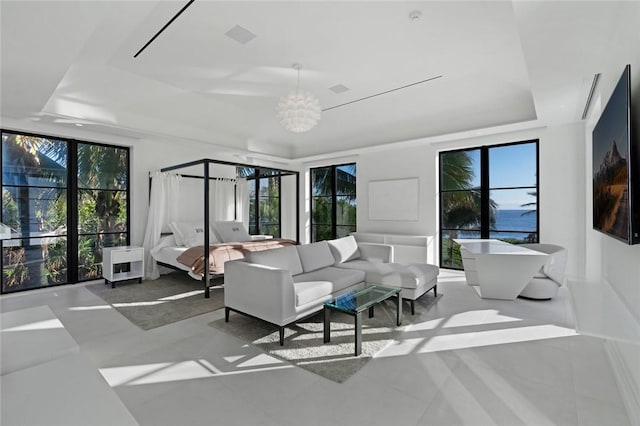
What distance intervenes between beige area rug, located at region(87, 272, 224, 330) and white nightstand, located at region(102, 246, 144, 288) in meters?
0.14

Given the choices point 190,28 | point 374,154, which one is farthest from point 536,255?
point 190,28

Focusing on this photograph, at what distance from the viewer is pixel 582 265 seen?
184 inches

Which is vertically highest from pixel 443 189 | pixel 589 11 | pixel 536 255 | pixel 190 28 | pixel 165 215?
pixel 190 28

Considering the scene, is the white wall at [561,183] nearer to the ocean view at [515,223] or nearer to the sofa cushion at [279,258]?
the ocean view at [515,223]

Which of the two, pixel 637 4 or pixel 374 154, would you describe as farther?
pixel 374 154

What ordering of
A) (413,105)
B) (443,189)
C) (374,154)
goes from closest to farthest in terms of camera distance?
(413,105), (443,189), (374,154)

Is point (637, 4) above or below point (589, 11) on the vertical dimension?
below

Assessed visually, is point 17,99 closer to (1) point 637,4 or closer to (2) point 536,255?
(1) point 637,4

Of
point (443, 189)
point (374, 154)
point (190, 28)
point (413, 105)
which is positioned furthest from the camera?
point (374, 154)

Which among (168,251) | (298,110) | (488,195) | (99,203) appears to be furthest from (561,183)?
(99,203)

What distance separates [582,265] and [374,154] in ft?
14.0

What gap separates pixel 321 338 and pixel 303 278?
87 centimetres

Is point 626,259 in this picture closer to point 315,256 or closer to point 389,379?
point 389,379

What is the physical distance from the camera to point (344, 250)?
16.1 feet
